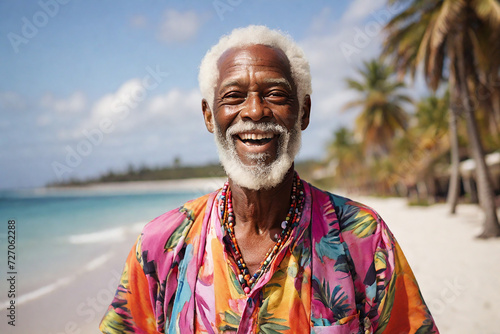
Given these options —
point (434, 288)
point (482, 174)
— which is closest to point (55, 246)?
point (434, 288)

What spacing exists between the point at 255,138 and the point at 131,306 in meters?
1.01

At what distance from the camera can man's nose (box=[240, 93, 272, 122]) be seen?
1661 millimetres

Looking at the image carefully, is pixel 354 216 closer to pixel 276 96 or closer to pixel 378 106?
pixel 276 96

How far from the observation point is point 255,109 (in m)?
1.67

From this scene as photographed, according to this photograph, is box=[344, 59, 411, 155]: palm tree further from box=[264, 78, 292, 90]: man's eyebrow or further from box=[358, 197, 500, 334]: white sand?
box=[264, 78, 292, 90]: man's eyebrow

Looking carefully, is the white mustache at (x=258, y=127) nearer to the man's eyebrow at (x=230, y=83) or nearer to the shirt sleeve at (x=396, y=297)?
the man's eyebrow at (x=230, y=83)

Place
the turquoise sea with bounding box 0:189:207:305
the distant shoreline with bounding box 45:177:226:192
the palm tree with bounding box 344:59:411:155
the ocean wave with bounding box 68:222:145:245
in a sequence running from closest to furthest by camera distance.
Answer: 1. the turquoise sea with bounding box 0:189:207:305
2. the ocean wave with bounding box 68:222:145:245
3. the palm tree with bounding box 344:59:411:155
4. the distant shoreline with bounding box 45:177:226:192

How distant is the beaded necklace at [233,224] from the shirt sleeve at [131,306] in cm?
45

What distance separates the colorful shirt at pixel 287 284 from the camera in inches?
59.2

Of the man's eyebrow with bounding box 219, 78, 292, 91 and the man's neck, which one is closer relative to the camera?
the man's eyebrow with bounding box 219, 78, 292, 91

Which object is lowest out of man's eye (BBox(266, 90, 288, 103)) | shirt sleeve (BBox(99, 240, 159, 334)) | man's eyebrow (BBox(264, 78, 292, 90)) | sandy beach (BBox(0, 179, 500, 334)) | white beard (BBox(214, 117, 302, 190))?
sandy beach (BBox(0, 179, 500, 334))

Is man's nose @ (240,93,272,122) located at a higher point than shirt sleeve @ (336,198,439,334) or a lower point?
higher

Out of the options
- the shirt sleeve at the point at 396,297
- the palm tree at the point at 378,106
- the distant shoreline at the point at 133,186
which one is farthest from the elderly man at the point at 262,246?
the distant shoreline at the point at 133,186

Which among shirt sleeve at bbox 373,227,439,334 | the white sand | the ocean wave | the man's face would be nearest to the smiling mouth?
the man's face
